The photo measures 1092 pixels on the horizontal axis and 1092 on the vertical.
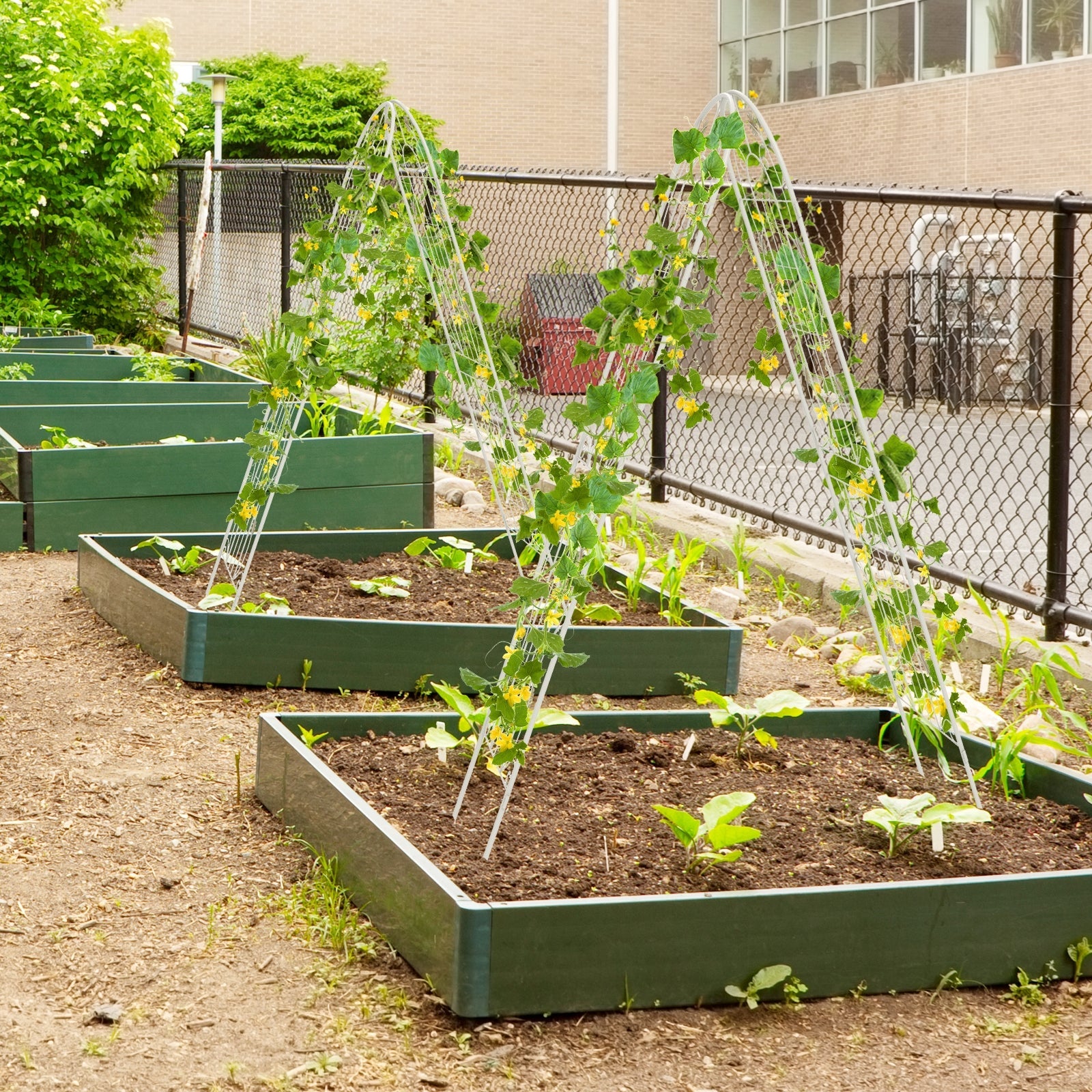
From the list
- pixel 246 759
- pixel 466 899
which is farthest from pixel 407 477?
pixel 466 899

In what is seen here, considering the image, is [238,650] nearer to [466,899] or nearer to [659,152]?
[466,899]

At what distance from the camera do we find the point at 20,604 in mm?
5000

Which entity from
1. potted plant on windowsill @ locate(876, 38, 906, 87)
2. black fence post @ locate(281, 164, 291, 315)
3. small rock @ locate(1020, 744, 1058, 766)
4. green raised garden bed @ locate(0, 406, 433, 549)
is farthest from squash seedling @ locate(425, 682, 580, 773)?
potted plant on windowsill @ locate(876, 38, 906, 87)

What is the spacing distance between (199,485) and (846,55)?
1731 cm

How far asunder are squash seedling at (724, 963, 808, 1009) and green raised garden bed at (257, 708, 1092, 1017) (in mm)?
14

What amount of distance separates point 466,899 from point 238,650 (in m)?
1.91

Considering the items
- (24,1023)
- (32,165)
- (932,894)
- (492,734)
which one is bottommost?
(24,1023)

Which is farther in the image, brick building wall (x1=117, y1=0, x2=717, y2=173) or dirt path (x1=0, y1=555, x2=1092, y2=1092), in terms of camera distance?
brick building wall (x1=117, y1=0, x2=717, y2=173)

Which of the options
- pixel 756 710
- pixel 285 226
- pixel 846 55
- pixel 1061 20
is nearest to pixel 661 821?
pixel 756 710

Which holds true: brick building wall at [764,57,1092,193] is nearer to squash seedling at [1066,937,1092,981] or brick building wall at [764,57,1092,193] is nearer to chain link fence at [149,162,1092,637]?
chain link fence at [149,162,1092,637]

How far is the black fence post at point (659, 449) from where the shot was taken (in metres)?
6.56

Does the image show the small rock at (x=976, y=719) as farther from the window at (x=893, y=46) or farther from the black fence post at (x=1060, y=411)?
the window at (x=893, y=46)

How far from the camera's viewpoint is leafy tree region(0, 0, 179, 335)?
11273 mm

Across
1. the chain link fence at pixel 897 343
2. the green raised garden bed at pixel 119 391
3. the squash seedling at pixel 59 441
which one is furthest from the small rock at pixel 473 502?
the squash seedling at pixel 59 441
